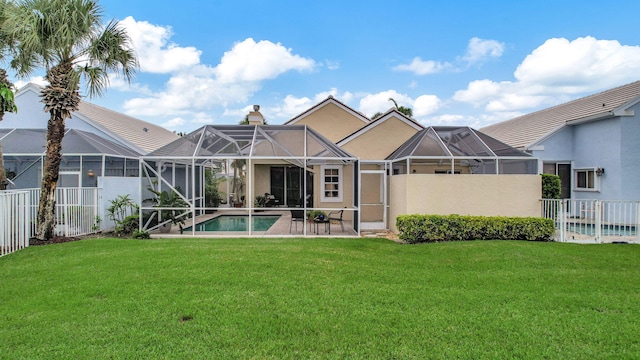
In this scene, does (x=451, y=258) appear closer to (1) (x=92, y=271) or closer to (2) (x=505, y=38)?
(1) (x=92, y=271)

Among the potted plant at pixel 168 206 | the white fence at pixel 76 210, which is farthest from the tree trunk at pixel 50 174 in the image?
the potted plant at pixel 168 206

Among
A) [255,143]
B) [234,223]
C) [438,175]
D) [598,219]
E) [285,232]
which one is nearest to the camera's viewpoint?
[598,219]

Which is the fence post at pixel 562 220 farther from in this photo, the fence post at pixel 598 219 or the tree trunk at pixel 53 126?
the tree trunk at pixel 53 126

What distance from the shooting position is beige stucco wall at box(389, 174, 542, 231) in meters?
10.9

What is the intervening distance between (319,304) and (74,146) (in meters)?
13.8

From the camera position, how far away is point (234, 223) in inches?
598

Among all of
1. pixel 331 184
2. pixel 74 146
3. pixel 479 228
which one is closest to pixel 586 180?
pixel 479 228

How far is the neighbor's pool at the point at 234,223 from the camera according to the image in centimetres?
1362

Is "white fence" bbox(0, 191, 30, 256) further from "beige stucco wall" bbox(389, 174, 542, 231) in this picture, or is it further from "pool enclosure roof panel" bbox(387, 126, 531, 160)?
"pool enclosure roof panel" bbox(387, 126, 531, 160)

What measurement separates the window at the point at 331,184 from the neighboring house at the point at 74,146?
9.07m

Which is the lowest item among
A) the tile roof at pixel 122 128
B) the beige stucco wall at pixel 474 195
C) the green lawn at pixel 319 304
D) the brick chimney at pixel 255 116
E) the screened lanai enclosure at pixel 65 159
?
the green lawn at pixel 319 304

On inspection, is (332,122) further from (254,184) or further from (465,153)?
(465,153)

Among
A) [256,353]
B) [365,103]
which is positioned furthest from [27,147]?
[365,103]

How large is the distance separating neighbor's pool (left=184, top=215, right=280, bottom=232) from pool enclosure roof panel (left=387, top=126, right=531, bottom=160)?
6.84 meters
